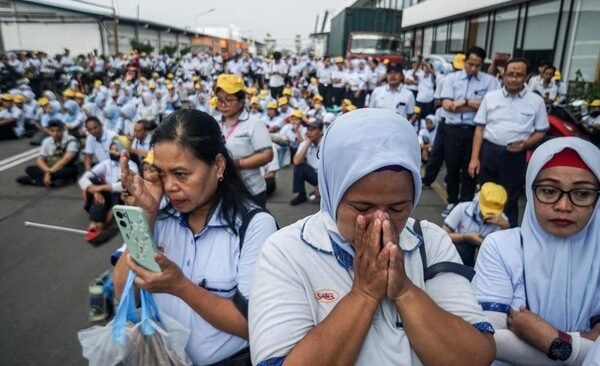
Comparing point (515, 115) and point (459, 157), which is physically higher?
point (515, 115)

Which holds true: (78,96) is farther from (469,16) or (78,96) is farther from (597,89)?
(469,16)

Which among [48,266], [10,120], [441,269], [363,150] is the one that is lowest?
[48,266]

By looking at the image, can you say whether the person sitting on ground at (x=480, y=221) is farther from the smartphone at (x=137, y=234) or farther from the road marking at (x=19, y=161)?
the road marking at (x=19, y=161)

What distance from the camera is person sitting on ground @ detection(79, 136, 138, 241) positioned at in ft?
17.1

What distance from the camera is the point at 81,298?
12.2 feet

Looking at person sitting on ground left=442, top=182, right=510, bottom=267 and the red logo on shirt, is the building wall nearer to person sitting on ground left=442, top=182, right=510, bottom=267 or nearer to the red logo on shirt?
person sitting on ground left=442, top=182, right=510, bottom=267

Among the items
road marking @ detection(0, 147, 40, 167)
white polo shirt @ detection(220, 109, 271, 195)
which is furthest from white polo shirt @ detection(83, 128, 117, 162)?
white polo shirt @ detection(220, 109, 271, 195)

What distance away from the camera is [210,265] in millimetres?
1497

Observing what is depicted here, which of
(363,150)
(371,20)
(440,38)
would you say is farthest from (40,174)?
(440,38)

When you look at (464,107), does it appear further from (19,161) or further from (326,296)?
(19,161)

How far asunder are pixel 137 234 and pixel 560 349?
1467mm

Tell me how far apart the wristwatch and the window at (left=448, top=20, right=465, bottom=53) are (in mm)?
19915

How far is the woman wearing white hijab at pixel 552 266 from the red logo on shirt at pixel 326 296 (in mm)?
924

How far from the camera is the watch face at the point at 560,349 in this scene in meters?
1.48
